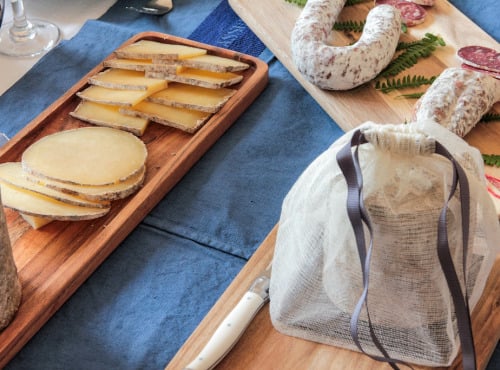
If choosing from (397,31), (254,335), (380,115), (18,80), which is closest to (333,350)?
(254,335)

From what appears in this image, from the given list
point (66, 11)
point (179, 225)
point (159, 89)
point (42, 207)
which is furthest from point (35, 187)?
point (66, 11)

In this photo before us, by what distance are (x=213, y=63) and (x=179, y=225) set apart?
1.16 ft

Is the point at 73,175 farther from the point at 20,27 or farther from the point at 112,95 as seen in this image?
the point at 20,27

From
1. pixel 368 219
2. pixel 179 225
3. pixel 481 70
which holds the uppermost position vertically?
pixel 368 219

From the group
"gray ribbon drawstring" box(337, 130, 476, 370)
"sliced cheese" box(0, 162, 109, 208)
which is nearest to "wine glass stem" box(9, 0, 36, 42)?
"sliced cheese" box(0, 162, 109, 208)

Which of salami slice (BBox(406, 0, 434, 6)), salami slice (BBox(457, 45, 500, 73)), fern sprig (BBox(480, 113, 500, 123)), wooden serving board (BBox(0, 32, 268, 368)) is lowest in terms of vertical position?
wooden serving board (BBox(0, 32, 268, 368))

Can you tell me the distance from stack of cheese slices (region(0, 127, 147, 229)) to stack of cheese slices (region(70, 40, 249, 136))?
0.08 metres

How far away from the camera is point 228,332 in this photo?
0.88 metres

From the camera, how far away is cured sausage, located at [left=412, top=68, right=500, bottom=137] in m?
1.13

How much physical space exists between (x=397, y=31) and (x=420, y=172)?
0.60m

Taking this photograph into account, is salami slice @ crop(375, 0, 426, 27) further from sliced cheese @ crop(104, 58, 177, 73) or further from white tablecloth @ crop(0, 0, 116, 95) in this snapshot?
white tablecloth @ crop(0, 0, 116, 95)

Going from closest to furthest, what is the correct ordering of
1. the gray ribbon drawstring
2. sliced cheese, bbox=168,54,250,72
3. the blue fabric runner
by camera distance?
the gray ribbon drawstring, the blue fabric runner, sliced cheese, bbox=168,54,250,72

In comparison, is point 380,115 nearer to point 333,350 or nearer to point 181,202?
point 181,202

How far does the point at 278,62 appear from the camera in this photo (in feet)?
4.85
